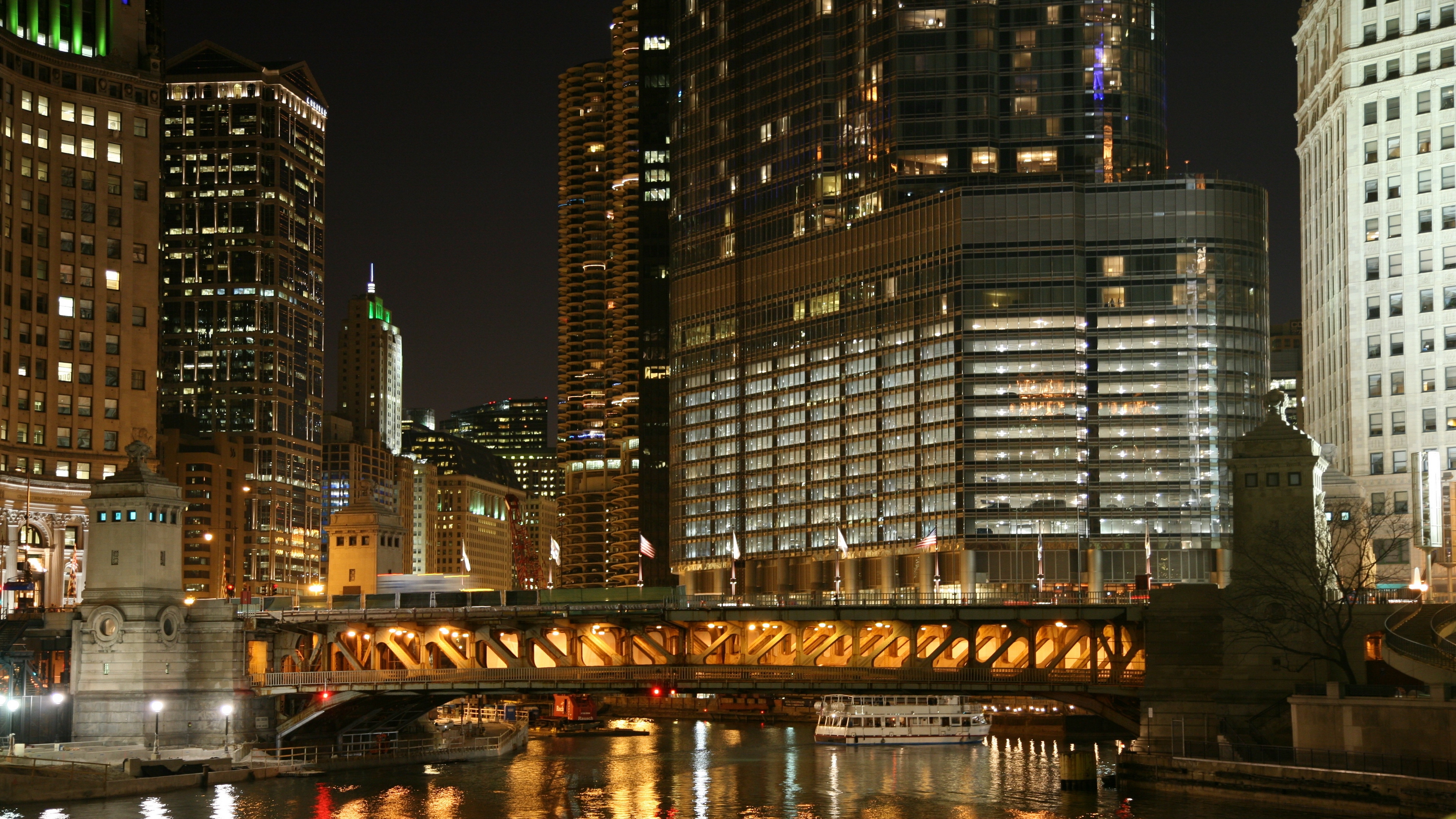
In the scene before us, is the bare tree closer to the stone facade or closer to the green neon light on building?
the stone facade

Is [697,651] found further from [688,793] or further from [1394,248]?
[1394,248]

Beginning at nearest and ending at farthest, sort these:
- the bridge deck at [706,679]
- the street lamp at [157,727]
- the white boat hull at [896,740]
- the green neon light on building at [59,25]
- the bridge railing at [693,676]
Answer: the bridge deck at [706,679] → the bridge railing at [693,676] → the street lamp at [157,727] → the white boat hull at [896,740] → the green neon light on building at [59,25]

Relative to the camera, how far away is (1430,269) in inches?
6880

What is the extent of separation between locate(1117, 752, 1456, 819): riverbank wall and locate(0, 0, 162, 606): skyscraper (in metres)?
116

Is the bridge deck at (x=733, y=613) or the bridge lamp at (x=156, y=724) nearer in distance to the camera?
the bridge deck at (x=733, y=613)

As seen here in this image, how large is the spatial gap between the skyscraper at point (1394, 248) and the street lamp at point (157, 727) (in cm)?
11142

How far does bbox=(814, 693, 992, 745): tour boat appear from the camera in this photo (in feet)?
551

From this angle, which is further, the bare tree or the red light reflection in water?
the red light reflection in water

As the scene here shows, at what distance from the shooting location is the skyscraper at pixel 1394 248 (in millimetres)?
171750

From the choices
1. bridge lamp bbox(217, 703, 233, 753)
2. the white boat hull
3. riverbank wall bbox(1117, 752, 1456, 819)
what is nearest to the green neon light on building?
bridge lamp bbox(217, 703, 233, 753)

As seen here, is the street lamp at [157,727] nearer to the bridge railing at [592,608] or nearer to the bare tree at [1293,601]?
the bridge railing at [592,608]

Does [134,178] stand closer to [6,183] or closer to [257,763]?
[6,183]

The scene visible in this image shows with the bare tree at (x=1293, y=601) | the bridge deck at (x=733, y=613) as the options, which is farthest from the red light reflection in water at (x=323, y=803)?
the bare tree at (x=1293, y=601)

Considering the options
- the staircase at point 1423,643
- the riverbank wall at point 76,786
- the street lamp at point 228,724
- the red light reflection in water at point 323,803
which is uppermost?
the staircase at point 1423,643
